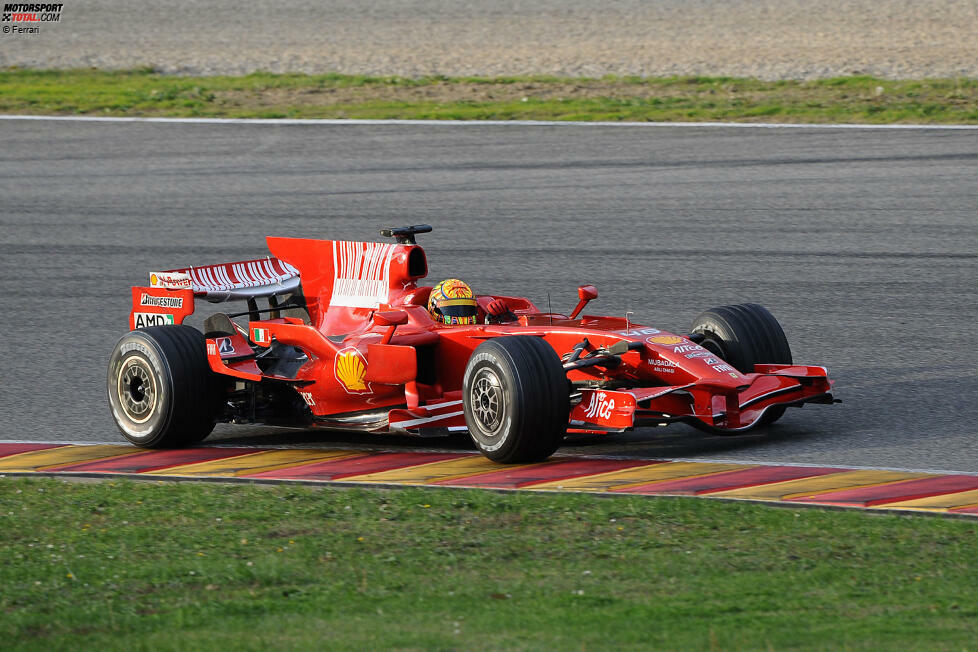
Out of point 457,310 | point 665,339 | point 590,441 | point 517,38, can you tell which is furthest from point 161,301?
point 517,38

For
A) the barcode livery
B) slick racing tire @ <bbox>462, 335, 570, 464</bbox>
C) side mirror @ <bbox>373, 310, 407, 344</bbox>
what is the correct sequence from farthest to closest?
the barcode livery → side mirror @ <bbox>373, 310, 407, 344</bbox> → slick racing tire @ <bbox>462, 335, 570, 464</bbox>

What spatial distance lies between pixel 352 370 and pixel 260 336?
93 cm

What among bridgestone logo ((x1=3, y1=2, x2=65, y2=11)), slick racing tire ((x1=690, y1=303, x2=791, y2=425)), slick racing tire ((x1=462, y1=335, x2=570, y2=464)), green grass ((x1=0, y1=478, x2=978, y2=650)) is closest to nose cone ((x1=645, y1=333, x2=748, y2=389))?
slick racing tire ((x1=690, y1=303, x2=791, y2=425))

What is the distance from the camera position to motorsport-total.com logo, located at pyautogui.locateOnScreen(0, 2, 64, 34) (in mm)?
35594

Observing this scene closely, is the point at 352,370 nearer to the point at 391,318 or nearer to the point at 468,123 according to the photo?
the point at 391,318

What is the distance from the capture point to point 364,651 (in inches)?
208

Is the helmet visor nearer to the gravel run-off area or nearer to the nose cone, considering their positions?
the nose cone

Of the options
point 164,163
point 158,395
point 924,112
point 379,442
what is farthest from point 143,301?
point 924,112

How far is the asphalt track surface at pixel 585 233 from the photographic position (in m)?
10.0

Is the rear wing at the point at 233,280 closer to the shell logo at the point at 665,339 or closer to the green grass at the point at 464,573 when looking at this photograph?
the green grass at the point at 464,573

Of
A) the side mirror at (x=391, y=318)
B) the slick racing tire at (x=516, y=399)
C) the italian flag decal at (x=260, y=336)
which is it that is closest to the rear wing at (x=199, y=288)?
the italian flag decal at (x=260, y=336)

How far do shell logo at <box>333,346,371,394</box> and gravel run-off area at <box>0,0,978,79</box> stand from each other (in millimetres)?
17685

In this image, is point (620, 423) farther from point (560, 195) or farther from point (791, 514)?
point (560, 195)

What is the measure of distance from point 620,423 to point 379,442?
1918mm
